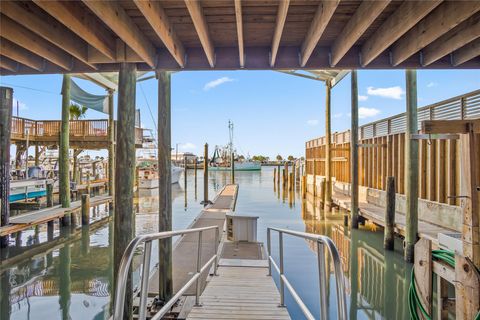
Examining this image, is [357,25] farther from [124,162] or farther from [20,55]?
[20,55]

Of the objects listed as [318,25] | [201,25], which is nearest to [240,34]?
[201,25]

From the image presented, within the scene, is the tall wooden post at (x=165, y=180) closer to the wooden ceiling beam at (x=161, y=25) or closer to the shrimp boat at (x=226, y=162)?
the wooden ceiling beam at (x=161, y=25)

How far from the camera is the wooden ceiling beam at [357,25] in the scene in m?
2.64

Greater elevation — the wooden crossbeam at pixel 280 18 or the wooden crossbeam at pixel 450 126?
the wooden crossbeam at pixel 280 18

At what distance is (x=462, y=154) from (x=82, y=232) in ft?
32.0

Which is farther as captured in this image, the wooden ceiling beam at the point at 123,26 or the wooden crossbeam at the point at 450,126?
the wooden crossbeam at the point at 450,126

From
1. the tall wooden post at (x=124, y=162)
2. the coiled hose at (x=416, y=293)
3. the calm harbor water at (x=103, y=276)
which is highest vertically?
the tall wooden post at (x=124, y=162)

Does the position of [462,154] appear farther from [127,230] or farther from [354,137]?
[354,137]

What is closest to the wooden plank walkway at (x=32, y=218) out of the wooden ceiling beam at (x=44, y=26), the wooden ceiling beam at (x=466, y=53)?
the wooden ceiling beam at (x=44, y=26)

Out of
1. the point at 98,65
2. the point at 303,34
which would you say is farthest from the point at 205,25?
the point at 98,65

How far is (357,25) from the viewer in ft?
9.83

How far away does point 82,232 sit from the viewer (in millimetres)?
9508

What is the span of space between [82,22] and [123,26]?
39 cm

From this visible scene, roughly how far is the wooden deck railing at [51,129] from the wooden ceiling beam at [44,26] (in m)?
11.6
